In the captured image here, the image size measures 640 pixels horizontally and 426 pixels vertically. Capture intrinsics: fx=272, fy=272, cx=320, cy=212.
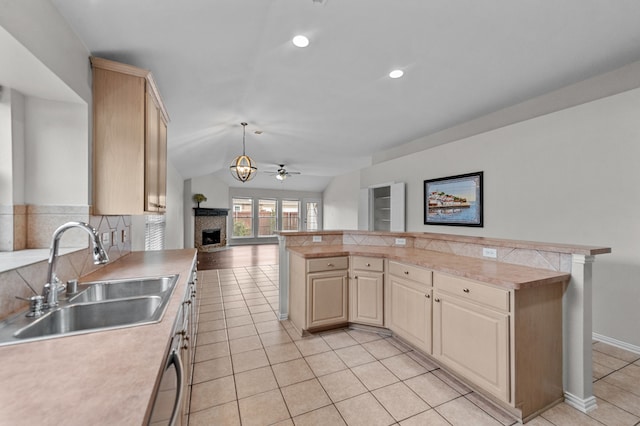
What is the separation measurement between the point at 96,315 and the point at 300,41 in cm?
229

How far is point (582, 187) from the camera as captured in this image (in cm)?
279

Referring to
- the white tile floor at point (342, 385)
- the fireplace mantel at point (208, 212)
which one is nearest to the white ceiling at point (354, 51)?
the white tile floor at point (342, 385)

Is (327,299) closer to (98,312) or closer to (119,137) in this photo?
(98,312)

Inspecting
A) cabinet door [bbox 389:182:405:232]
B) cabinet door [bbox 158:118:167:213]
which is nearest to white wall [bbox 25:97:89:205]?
cabinet door [bbox 158:118:167:213]

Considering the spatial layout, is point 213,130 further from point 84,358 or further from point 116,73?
point 84,358

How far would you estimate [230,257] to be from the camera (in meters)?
7.67

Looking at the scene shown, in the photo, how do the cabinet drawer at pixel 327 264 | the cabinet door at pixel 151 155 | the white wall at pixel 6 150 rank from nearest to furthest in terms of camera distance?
the white wall at pixel 6 150 → the cabinet door at pixel 151 155 → the cabinet drawer at pixel 327 264

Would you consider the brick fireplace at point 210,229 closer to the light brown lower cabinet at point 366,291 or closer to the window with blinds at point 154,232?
the window with blinds at point 154,232

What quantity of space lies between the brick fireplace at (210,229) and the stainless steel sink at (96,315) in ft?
25.8

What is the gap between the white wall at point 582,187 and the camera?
2516mm

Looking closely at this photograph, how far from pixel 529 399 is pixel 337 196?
8766 mm

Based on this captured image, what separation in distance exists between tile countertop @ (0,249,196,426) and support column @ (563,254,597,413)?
7.82 ft

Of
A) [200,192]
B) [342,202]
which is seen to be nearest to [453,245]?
[342,202]

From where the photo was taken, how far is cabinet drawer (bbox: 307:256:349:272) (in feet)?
9.12
